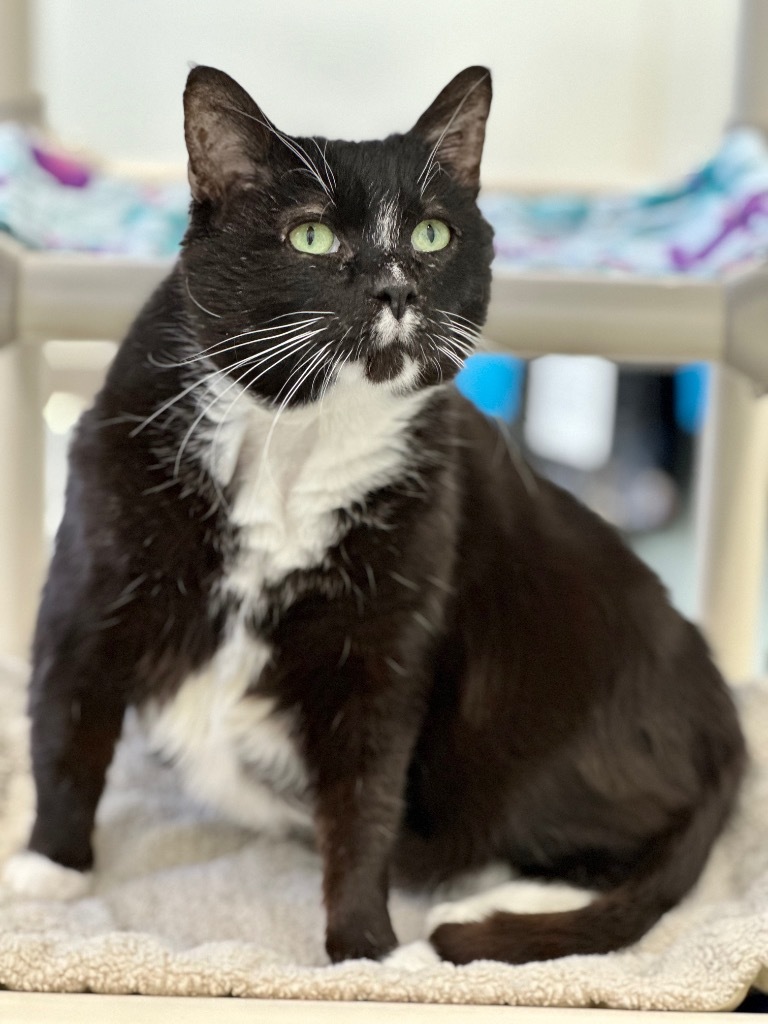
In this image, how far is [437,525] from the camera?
112 cm

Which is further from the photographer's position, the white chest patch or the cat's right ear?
the white chest patch

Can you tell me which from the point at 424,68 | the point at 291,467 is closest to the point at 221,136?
the point at 291,467

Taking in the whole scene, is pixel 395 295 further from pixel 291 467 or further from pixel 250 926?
pixel 250 926

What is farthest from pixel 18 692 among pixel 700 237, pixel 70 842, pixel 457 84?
pixel 700 237

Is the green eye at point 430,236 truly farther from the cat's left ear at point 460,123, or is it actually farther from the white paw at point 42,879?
the white paw at point 42,879

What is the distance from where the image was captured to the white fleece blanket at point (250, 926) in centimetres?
88

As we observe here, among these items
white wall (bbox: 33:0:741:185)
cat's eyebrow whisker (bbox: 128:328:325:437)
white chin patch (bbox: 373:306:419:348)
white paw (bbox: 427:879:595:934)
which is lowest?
white paw (bbox: 427:879:595:934)

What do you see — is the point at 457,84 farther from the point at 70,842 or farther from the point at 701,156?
the point at 701,156

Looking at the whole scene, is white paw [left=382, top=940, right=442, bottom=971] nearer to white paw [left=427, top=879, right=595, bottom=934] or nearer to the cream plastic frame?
white paw [left=427, top=879, right=595, bottom=934]

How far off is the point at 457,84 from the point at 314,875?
0.80 metres

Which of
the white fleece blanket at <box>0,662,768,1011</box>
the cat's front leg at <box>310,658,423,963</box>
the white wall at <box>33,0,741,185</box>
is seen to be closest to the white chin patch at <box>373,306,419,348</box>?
the cat's front leg at <box>310,658,423,963</box>

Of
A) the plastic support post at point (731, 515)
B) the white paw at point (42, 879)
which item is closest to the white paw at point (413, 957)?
the white paw at point (42, 879)

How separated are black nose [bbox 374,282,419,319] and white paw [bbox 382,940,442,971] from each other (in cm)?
55

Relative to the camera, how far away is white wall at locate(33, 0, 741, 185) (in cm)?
209
